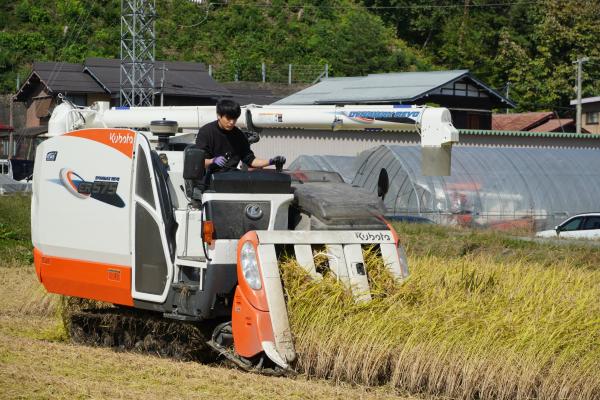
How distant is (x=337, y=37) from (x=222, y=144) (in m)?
56.2

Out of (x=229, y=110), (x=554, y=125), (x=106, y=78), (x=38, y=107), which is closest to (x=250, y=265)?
(x=229, y=110)

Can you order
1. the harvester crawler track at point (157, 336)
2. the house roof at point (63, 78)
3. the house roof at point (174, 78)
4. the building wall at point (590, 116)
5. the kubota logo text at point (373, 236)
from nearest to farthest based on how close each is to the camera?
the harvester crawler track at point (157, 336)
the kubota logo text at point (373, 236)
the house roof at point (174, 78)
the house roof at point (63, 78)
the building wall at point (590, 116)

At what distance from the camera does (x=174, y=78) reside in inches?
2146

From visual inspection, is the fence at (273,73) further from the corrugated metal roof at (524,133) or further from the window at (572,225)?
the window at (572,225)

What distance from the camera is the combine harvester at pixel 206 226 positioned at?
10109mm

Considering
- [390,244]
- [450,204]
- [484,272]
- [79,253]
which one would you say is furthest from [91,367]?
[450,204]

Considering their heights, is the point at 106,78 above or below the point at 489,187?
above

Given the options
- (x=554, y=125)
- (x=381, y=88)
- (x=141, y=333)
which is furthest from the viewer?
(x=554, y=125)

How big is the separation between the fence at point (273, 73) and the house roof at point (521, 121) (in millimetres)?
10977

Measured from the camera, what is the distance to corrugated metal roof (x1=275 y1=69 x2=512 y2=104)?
4734cm

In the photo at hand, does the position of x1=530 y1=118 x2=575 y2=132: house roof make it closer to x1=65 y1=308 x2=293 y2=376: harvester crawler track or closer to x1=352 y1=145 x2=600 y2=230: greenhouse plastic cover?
x1=352 y1=145 x2=600 y2=230: greenhouse plastic cover

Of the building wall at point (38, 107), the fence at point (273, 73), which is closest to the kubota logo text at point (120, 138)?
the building wall at point (38, 107)

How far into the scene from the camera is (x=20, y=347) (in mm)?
10789

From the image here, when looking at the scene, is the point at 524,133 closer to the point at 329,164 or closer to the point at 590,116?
the point at 329,164
